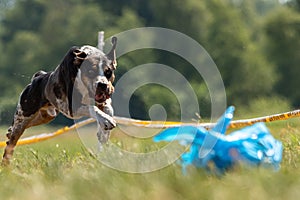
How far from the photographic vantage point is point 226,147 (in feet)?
14.5

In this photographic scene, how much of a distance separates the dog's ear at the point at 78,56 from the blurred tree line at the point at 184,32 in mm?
27741

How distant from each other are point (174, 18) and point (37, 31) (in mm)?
7762

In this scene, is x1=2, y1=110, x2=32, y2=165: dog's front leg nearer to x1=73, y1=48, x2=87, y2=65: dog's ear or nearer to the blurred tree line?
x1=73, y1=48, x2=87, y2=65: dog's ear

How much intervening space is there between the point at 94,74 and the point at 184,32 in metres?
36.4

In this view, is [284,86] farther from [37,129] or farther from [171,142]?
[171,142]

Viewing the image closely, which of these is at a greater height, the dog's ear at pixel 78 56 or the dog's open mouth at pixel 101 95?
the dog's ear at pixel 78 56

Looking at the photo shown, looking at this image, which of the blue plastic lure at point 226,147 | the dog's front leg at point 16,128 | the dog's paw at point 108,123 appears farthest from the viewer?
the dog's front leg at point 16,128

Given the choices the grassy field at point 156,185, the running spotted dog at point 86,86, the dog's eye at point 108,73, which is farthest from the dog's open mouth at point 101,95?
the grassy field at point 156,185

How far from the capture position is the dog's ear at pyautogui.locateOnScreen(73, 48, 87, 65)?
639 cm

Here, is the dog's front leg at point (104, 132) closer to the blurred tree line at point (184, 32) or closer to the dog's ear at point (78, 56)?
the dog's ear at point (78, 56)

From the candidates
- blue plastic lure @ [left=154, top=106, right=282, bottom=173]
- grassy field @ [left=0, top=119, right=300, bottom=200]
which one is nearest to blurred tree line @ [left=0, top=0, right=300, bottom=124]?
blue plastic lure @ [left=154, top=106, right=282, bottom=173]

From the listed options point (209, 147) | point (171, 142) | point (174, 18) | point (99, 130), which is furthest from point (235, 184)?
point (174, 18)

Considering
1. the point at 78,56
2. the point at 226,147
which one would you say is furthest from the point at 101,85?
the point at 226,147

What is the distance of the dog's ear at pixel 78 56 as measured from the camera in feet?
21.0
